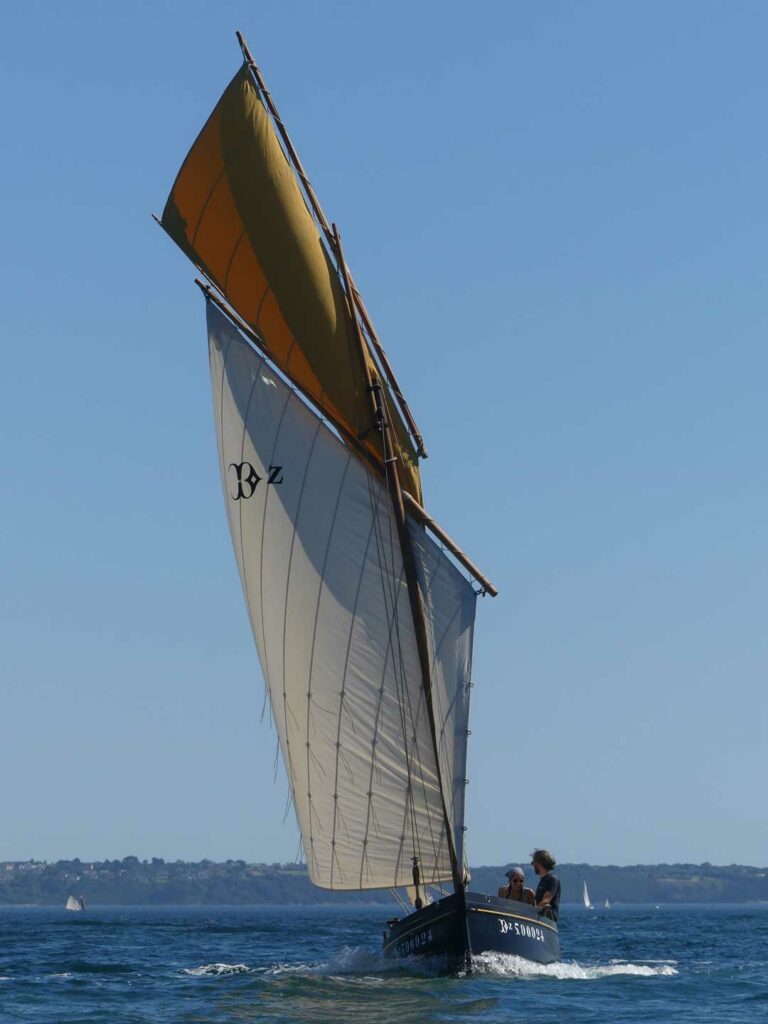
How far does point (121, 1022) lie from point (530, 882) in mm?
132111

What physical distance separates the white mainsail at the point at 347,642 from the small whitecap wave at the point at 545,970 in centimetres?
279

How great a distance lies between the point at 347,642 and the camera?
119 feet

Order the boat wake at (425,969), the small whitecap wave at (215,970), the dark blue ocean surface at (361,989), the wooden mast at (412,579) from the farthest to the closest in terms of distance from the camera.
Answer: the small whitecap wave at (215,970) → the wooden mast at (412,579) → the boat wake at (425,969) → the dark blue ocean surface at (361,989)

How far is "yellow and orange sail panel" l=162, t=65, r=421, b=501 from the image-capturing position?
37.8 meters

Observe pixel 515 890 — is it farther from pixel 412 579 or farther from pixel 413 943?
pixel 412 579

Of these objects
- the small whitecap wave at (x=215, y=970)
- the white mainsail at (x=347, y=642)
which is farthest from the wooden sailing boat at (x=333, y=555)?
the small whitecap wave at (x=215, y=970)

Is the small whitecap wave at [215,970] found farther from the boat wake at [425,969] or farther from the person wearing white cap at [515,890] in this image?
the person wearing white cap at [515,890]

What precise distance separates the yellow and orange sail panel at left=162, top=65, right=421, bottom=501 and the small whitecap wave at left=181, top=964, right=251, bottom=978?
1273 centimetres

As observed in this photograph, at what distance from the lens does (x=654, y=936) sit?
73.8m

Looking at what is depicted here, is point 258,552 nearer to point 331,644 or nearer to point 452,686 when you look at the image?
point 331,644

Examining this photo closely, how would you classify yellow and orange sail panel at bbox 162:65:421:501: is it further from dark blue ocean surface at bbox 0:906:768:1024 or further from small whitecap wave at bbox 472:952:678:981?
dark blue ocean surface at bbox 0:906:768:1024

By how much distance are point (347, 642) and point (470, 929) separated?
6742 mm

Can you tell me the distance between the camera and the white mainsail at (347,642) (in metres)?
36.2

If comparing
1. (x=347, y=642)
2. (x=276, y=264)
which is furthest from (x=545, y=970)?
(x=276, y=264)
